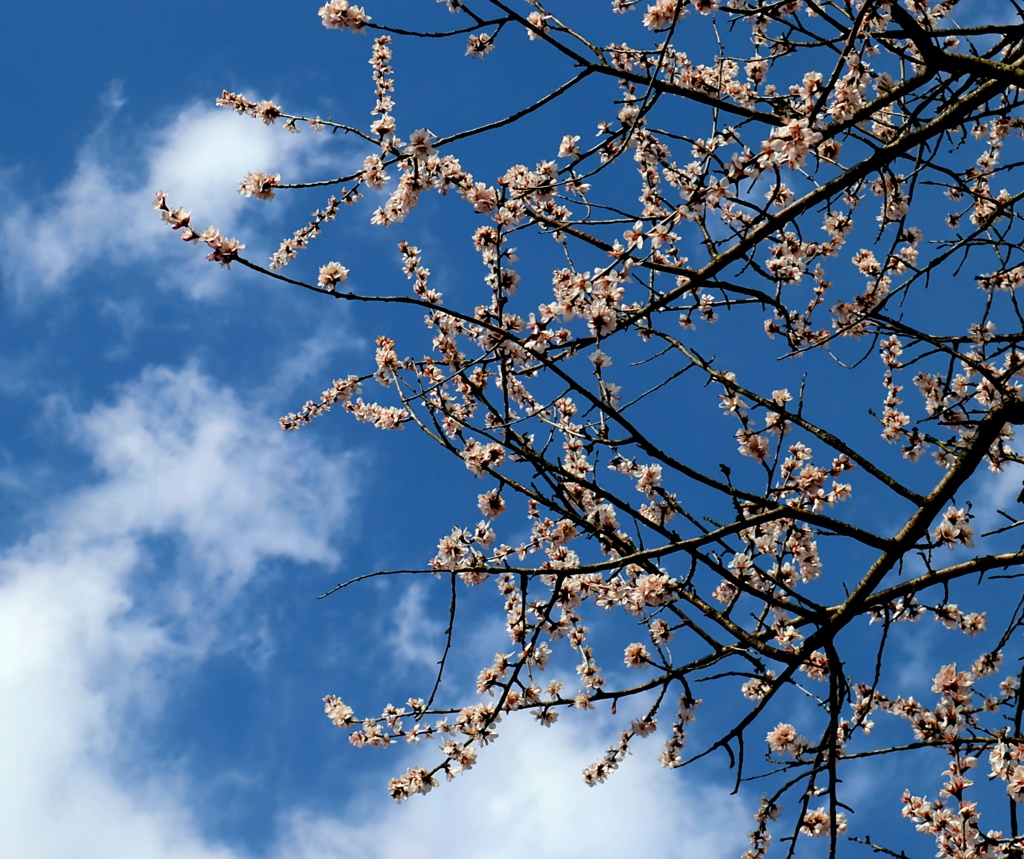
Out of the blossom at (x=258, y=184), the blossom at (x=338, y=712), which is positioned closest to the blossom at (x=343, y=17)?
the blossom at (x=258, y=184)

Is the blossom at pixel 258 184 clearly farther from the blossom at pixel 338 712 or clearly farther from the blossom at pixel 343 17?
the blossom at pixel 338 712

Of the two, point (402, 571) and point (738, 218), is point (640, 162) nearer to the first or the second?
point (738, 218)

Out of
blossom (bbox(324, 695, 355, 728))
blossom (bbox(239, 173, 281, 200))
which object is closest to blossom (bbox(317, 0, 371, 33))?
blossom (bbox(239, 173, 281, 200))

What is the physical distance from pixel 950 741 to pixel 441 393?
12.3 feet

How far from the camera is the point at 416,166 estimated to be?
14.4 ft

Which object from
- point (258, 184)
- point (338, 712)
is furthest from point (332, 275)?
point (338, 712)

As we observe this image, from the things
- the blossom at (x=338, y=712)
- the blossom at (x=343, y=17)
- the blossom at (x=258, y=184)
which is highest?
the blossom at (x=343, y=17)

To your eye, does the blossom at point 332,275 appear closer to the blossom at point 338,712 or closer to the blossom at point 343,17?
the blossom at point 343,17

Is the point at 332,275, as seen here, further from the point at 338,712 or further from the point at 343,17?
the point at 338,712

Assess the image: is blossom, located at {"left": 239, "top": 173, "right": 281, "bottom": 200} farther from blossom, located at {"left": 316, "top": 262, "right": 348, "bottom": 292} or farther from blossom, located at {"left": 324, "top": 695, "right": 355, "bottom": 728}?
blossom, located at {"left": 324, "top": 695, "right": 355, "bottom": 728}

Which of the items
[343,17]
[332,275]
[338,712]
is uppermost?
[343,17]

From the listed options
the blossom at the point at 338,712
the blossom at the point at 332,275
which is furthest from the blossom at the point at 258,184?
the blossom at the point at 338,712

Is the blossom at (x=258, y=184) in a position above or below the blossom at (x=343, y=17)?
below

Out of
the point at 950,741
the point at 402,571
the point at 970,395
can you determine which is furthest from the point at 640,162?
the point at 950,741
